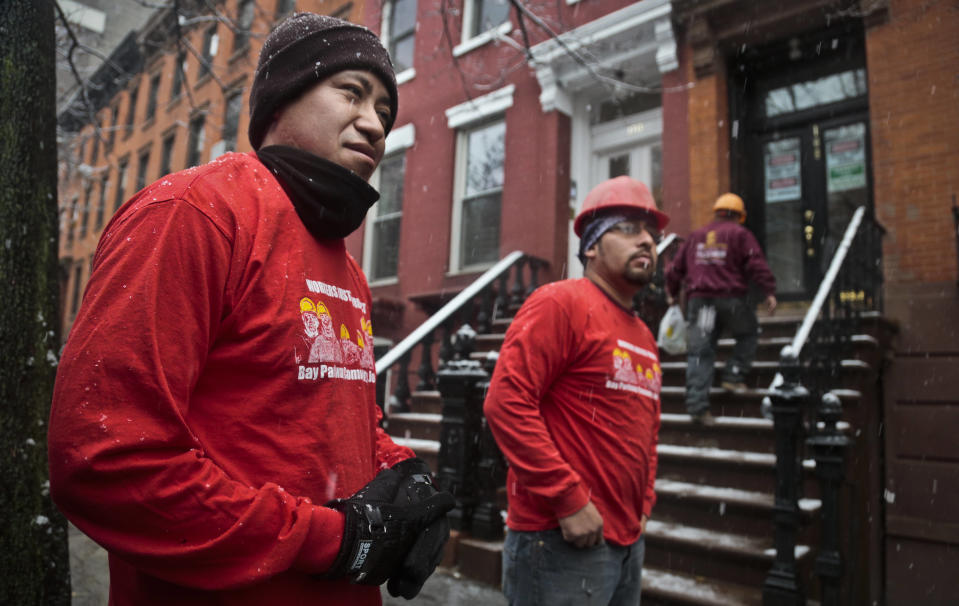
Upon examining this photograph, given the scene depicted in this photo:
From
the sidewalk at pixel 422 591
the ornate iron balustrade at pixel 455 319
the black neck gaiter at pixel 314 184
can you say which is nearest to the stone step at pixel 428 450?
the ornate iron balustrade at pixel 455 319

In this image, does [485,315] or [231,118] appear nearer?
[485,315]

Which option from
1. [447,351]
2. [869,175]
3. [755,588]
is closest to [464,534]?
[755,588]

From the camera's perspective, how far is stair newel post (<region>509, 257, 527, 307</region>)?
974cm

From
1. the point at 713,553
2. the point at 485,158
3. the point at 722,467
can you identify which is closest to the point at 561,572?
the point at 713,553

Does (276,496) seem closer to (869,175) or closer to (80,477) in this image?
(80,477)

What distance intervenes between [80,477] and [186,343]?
26 centimetres

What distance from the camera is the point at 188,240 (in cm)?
120

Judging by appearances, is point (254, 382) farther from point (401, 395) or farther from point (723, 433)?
point (401, 395)

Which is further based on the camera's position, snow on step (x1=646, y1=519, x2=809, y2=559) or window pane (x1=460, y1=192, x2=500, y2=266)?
window pane (x1=460, y1=192, x2=500, y2=266)

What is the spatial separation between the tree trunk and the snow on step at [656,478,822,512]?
409 centimetres

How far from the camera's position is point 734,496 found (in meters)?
5.05

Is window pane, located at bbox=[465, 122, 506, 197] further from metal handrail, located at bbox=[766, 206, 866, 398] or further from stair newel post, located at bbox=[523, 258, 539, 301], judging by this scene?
metal handrail, located at bbox=[766, 206, 866, 398]

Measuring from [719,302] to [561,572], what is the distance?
14.6ft

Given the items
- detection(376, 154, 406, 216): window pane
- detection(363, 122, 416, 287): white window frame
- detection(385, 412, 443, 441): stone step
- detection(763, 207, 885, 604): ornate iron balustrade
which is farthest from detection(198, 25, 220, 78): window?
detection(763, 207, 885, 604): ornate iron balustrade
